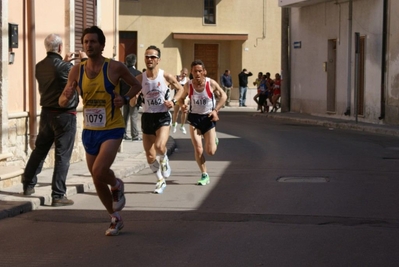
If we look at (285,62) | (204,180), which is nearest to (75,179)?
(204,180)

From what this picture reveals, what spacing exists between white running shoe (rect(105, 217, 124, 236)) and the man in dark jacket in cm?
209

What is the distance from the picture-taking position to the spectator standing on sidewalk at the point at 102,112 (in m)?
8.83

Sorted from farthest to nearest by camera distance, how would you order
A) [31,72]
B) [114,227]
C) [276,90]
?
[276,90] < [31,72] < [114,227]

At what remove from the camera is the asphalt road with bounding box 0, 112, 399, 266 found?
25.4 ft

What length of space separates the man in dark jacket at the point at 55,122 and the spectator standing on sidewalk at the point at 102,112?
192cm

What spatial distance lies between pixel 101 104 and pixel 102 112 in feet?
0.26

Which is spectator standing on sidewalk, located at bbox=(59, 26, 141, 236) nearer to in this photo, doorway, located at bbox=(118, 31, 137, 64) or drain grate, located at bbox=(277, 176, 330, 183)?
drain grate, located at bbox=(277, 176, 330, 183)

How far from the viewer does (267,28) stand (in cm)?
4634

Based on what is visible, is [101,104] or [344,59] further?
[344,59]

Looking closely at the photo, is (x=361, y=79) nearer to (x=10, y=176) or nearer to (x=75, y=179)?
(x=75, y=179)

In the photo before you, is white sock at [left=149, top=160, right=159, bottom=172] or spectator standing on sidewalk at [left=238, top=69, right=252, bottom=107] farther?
spectator standing on sidewalk at [left=238, top=69, right=252, bottom=107]

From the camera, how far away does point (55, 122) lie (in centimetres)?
1086

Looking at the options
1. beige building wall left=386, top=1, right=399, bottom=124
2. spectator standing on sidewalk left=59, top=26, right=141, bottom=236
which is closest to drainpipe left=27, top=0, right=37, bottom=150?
spectator standing on sidewalk left=59, top=26, right=141, bottom=236

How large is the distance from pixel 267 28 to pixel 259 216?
37.0 metres
